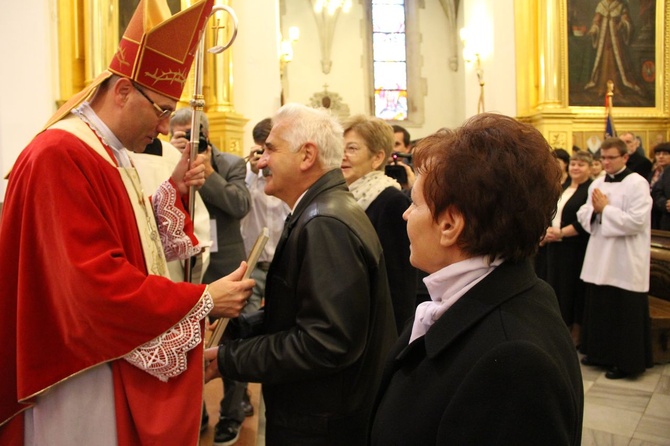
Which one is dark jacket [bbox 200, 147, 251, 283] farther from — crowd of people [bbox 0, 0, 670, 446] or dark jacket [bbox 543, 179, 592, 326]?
dark jacket [bbox 543, 179, 592, 326]

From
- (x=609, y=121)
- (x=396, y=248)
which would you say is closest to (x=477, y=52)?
(x=609, y=121)

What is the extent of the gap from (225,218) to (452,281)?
2.66 m

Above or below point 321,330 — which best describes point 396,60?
above

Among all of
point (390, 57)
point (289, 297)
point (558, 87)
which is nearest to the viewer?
point (289, 297)

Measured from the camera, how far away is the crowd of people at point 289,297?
1129mm

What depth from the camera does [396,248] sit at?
3025 millimetres

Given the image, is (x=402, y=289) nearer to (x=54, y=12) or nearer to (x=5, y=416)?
(x=5, y=416)

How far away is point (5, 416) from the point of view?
1721 mm

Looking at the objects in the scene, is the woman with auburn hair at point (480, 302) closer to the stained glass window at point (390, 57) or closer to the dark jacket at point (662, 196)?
the dark jacket at point (662, 196)

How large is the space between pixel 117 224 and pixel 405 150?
12.3ft

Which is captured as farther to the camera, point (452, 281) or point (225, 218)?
point (225, 218)

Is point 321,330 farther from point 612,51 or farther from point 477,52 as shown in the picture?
point 477,52

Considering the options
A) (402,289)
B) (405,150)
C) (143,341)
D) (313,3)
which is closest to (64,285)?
(143,341)

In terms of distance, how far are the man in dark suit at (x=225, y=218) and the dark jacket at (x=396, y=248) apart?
900mm
